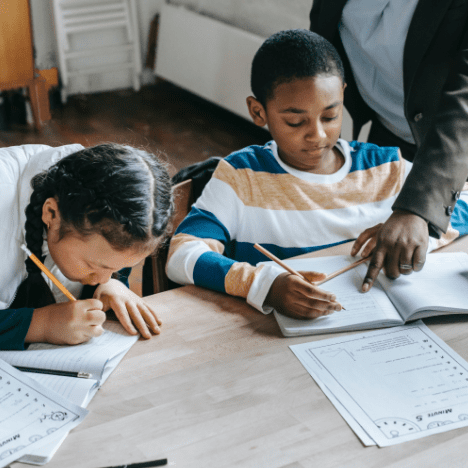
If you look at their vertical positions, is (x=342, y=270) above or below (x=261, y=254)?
above

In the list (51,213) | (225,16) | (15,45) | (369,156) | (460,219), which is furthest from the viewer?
(225,16)

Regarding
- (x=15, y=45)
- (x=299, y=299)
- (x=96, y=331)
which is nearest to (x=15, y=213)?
(x=96, y=331)

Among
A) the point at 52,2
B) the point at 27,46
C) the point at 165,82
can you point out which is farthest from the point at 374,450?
the point at 165,82

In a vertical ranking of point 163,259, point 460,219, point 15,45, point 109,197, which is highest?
point 109,197

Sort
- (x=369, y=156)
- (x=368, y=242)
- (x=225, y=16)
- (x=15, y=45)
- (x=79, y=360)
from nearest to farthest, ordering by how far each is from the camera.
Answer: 1. (x=79, y=360)
2. (x=368, y=242)
3. (x=369, y=156)
4. (x=15, y=45)
5. (x=225, y=16)

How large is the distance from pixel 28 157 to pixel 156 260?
0.39 meters

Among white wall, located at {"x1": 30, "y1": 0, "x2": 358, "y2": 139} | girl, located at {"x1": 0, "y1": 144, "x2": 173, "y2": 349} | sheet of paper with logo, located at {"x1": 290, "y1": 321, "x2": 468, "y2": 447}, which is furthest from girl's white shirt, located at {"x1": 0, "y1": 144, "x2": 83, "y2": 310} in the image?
white wall, located at {"x1": 30, "y1": 0, "x2": 358, "y2": 139}

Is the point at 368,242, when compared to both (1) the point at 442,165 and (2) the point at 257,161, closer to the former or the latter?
(1) the point at 442,165

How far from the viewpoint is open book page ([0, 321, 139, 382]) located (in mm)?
922

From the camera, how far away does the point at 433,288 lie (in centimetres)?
113

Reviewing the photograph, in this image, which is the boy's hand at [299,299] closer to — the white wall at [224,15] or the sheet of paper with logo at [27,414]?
the sheet of paper with logo at [27,414]

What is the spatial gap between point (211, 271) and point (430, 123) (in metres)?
0.63

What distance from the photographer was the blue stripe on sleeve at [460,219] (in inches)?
55.2

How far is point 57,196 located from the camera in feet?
3.39
